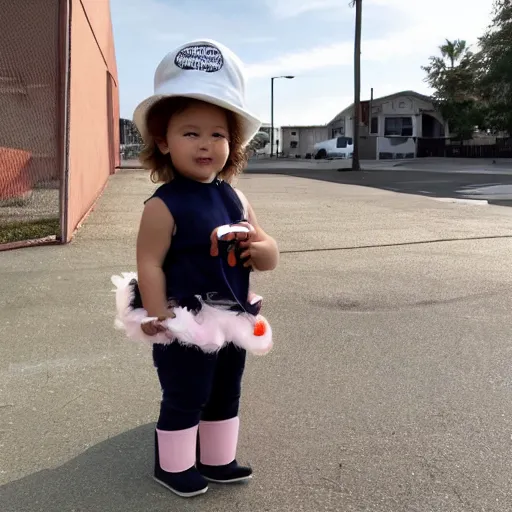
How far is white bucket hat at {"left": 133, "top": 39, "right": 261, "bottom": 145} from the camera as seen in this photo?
6.99 feet

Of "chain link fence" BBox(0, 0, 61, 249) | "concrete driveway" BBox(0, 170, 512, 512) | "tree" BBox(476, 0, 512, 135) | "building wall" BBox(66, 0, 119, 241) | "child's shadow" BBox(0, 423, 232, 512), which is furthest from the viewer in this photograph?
"tree" BBox(476, 0, 512, 135)

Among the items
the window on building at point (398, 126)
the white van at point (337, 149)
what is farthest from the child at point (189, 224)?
the window on building at point (398, 126)

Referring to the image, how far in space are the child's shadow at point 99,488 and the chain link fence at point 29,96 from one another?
15.5 ft

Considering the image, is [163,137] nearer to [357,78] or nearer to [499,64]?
[357,78]

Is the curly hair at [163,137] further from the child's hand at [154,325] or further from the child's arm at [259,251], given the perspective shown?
the child's hand at [154,325]

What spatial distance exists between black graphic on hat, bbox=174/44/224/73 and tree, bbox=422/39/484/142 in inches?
1679

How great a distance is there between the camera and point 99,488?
2.41 metres

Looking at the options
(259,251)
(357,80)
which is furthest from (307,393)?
(357,80)

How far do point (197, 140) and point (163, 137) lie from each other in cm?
17

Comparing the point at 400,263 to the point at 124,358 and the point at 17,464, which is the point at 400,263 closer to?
the point at 124,358

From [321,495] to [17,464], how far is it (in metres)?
1.23

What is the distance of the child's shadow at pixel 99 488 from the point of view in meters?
2.29

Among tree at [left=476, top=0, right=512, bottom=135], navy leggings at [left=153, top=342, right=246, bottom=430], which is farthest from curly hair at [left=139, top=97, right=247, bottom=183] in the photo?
tree at [left=476, top=0, right=512, bottom=135]

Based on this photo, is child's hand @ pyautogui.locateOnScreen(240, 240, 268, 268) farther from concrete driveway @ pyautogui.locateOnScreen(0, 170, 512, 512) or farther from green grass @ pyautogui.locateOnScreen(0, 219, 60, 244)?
green grass @ pyautogui.locateOnScreen(0, 219, 60, 244)
